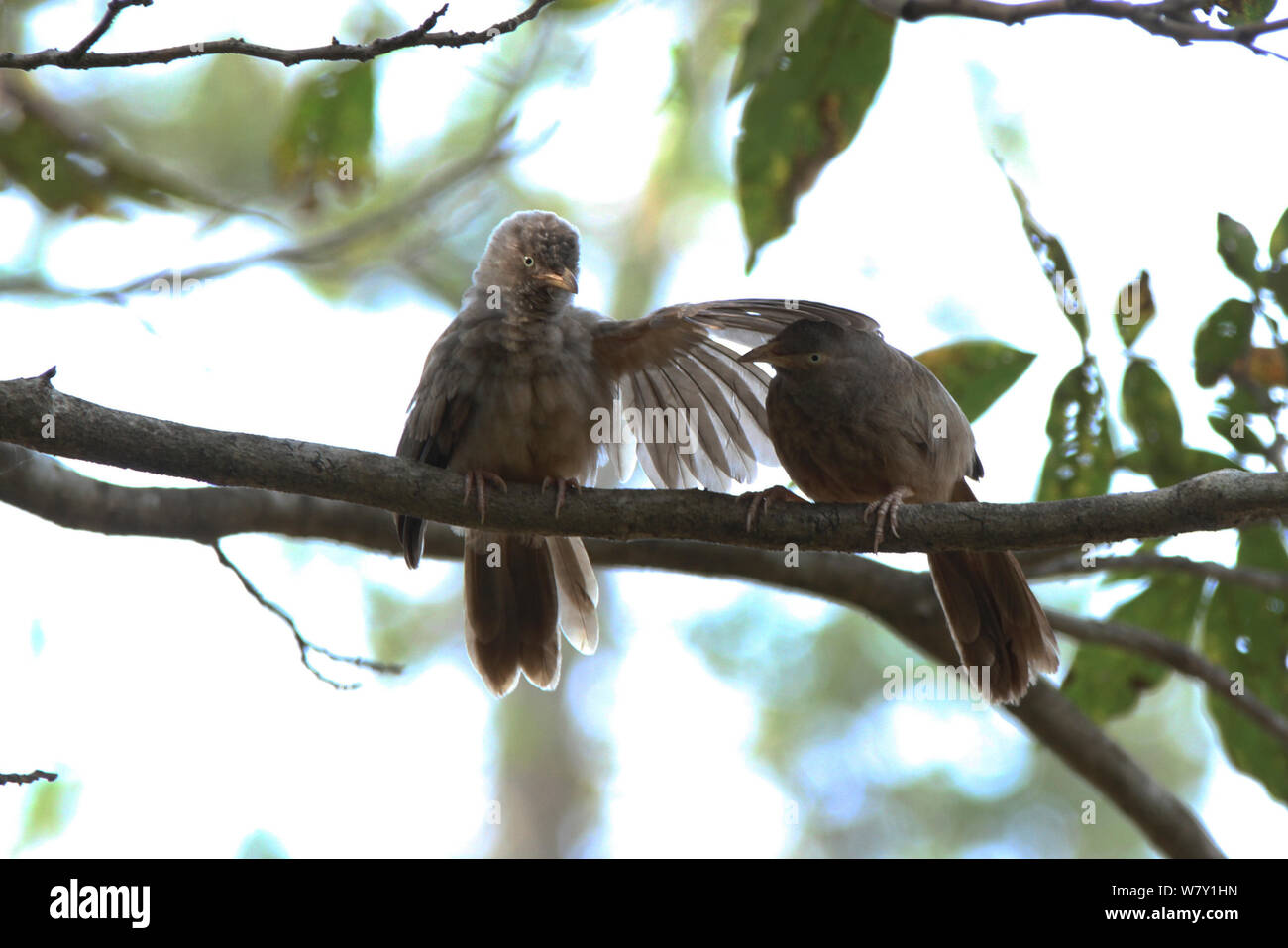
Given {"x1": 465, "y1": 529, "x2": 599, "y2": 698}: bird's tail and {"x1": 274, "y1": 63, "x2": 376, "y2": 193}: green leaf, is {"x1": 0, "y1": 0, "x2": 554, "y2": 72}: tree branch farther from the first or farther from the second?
{"x1": 274, "y1": 63, "x2": 376, "y2": 193}: green leaf

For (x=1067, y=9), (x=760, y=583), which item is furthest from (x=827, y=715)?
(x=1067, y=9)

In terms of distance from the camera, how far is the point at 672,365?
466cm

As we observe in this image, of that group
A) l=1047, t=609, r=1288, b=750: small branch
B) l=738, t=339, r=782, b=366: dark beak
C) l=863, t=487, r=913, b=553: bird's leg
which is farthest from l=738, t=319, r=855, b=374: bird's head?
l=1047, t=609, r=1288, b=750: small branch

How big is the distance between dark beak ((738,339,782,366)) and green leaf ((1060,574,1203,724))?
1.87 metres

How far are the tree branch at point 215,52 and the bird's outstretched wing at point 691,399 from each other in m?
1.90

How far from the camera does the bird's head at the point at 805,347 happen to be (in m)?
4.16

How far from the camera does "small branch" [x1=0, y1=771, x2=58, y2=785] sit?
2.67 meters

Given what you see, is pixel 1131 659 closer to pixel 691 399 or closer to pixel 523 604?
pixel 691 399

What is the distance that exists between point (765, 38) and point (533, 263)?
1.15m

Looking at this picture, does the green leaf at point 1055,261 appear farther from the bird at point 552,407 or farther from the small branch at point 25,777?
the small branch at point 25,777

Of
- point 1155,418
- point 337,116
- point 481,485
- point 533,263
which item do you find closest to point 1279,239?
point 1155,418

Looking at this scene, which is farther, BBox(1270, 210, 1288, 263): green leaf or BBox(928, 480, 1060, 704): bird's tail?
BBox(928, 480, 1060, 704): bird's tail

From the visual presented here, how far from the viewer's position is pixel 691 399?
15.5 feet

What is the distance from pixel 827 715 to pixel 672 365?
8.86 metres
